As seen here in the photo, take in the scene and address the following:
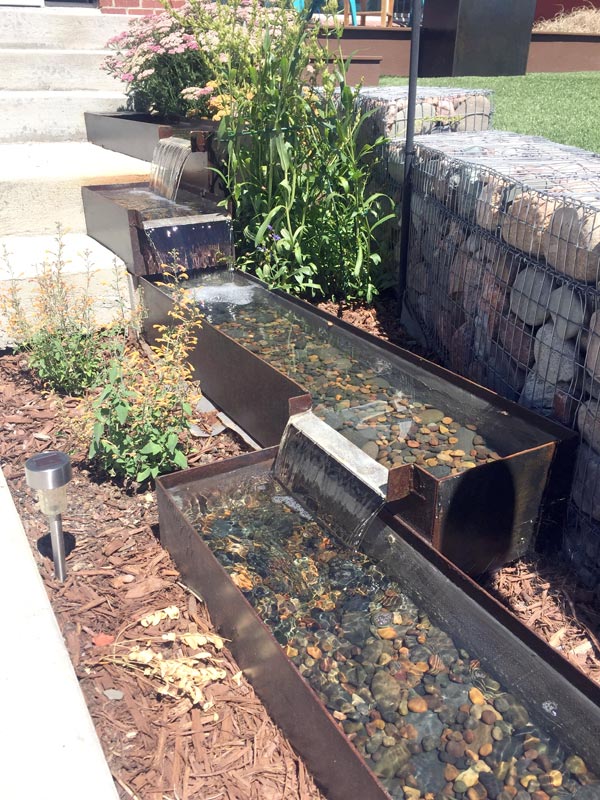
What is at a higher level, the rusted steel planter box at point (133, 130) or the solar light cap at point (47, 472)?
the rusted steel planter box at point (133, 130)

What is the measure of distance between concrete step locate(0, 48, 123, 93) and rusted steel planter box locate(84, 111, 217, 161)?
0.67 metres

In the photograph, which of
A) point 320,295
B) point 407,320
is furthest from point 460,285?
point 320,295

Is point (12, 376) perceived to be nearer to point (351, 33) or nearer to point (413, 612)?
point (413, 612)

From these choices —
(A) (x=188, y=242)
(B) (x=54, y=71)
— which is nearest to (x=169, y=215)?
(A) (x=188, y=242)

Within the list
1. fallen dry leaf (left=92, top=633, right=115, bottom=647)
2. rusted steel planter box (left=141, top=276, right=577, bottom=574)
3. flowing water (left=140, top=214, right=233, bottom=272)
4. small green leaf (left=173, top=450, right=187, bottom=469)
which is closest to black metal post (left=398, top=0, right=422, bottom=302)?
flowing water (left=140, top=214, right=233, bottom=272)

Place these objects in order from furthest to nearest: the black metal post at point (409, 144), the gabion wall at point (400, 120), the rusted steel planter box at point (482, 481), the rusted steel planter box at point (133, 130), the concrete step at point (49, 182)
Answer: the rusted steel planter box at point (133, 130) → the concrete step at point (49, 182) → the gabion wall at point (400, 120) → the black metal post at point (409, 144) → the rusted steel planter box at point (482, 481)

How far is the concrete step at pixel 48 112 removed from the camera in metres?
6.02

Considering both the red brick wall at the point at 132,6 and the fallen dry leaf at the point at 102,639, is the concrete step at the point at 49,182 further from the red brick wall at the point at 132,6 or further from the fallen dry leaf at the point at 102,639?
the fallen dry leaf at the point at 102,639

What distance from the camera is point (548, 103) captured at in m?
8.65

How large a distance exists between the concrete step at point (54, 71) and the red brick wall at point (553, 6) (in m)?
11.8

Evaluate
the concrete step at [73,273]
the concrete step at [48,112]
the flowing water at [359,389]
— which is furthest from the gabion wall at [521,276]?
the concrete step at [48,112]

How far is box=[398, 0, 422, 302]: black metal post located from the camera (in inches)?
158

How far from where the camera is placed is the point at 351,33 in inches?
413

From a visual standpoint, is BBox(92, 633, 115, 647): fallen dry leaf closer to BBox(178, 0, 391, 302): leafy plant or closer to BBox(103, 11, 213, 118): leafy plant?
BBox(178, 0, 391, 302): leafy plant
